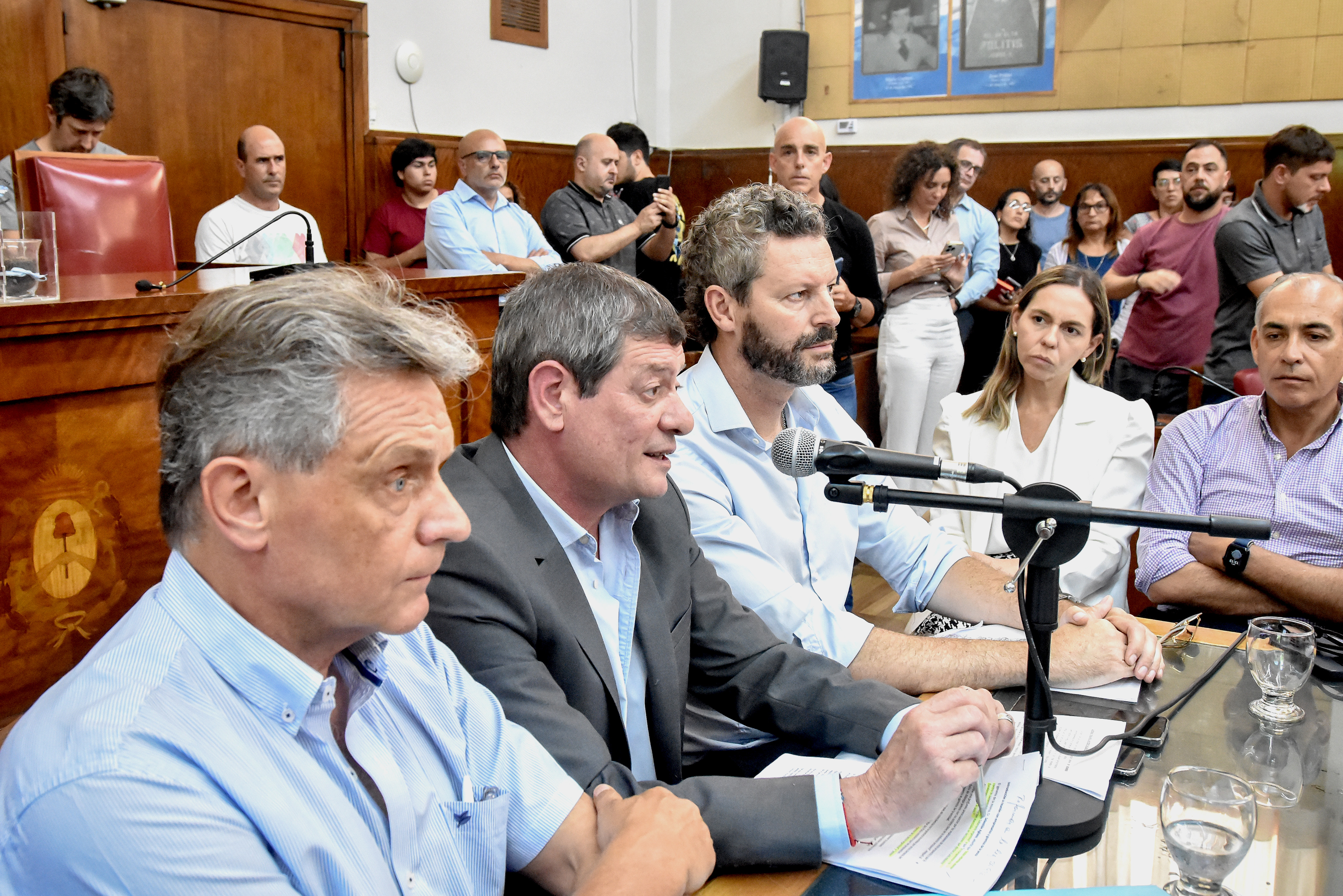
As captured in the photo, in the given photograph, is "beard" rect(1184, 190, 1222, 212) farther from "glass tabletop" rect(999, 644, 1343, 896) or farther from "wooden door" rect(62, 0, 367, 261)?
"wooden door" rect(62, 0, 367, 261)

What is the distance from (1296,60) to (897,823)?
6753mm

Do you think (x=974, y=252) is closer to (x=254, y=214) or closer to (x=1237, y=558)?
(x=254, y=214)

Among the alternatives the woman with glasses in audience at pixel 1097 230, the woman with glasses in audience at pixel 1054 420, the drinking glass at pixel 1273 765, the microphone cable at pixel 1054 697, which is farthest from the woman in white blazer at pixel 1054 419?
the woman with glasses in audience at pixel 1097 230

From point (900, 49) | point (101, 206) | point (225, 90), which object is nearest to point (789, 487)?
point (101, 206)

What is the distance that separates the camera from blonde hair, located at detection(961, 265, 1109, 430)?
104 inches

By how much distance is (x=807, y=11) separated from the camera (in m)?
7.87

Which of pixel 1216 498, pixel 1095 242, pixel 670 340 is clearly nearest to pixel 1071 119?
pixel 1095 242

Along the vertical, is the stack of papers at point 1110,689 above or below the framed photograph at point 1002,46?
below

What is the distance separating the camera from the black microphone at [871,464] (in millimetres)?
1142

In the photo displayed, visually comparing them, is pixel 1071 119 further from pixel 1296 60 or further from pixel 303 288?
pixel 303 288

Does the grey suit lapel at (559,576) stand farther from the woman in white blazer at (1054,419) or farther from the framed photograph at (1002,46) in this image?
the framed photograph at (1002,46)

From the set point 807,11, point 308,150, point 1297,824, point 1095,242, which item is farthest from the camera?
point 807,11

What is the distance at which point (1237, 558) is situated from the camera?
6.81 ft

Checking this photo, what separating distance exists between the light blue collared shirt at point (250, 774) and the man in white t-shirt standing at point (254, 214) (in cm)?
369
